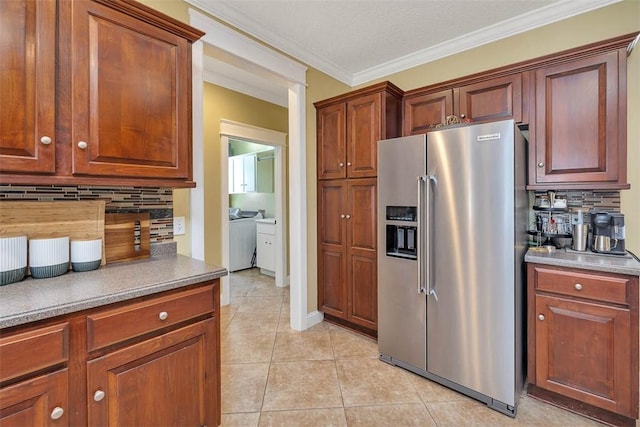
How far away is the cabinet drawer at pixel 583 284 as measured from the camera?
5.23 feet

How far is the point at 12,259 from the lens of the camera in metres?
1.22

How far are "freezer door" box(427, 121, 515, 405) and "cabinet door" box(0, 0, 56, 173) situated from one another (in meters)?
2.00

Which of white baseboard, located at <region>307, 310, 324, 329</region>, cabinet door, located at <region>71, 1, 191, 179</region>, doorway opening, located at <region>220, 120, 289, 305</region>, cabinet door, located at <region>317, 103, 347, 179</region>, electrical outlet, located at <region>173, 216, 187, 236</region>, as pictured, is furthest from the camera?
doorway opening, located at <region>220, 120, 289, 305</region>

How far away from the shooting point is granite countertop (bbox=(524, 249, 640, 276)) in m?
1.57

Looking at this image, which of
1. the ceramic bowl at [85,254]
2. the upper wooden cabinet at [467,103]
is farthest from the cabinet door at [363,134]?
the ceramic bowl at [85,254]

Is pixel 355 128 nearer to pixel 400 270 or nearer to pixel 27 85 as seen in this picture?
pixel 400 270

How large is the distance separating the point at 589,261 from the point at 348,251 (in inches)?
66.1

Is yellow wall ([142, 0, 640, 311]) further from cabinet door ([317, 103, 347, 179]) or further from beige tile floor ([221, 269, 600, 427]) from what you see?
beige tile floor ([221, 269, 600, 427])

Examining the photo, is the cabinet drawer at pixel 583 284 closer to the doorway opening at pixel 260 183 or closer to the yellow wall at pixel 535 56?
the yellow wall at pixel 535 56

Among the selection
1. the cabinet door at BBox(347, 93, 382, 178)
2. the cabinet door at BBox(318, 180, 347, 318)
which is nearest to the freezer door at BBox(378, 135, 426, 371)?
the cabinet door at BBox(347, 93, 382, 178)

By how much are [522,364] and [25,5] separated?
3.13m

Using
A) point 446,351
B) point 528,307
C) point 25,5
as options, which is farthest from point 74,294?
point 528,307

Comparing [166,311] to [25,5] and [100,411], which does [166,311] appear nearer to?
[100,411]

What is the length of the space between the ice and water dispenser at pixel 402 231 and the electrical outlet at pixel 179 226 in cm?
146
